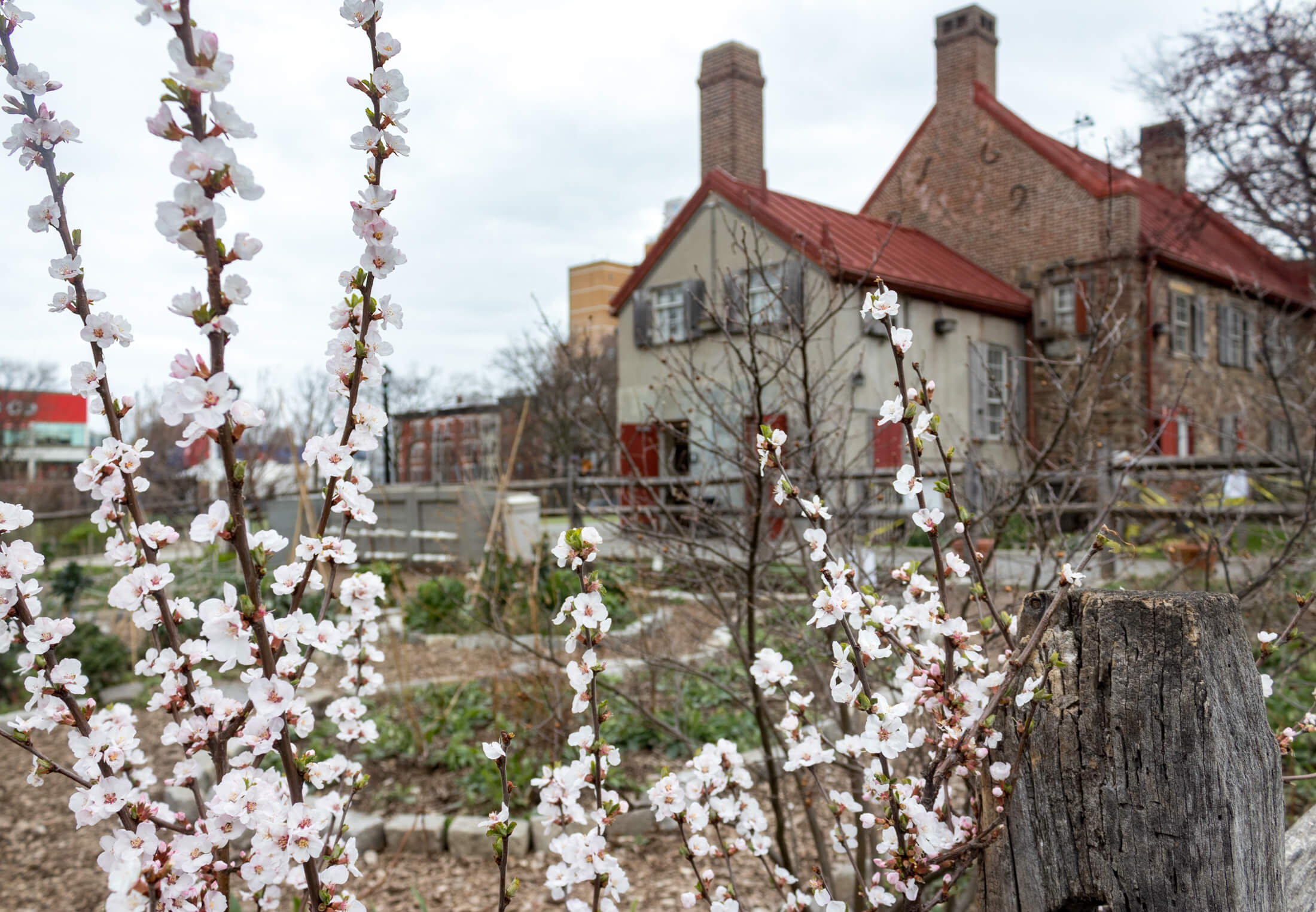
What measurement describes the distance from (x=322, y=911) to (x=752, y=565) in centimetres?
165

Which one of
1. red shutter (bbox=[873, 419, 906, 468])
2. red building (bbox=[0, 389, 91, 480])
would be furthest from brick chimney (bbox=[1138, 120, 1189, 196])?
red building (bbox=[0, 389, 91, 480])

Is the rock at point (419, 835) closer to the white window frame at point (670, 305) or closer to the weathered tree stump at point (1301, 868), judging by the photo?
the weathered tree stump at point (1301, 868)

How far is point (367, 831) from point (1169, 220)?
54.0 feet

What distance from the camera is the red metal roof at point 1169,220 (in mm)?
14492

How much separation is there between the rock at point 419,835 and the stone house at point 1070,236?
13223mm

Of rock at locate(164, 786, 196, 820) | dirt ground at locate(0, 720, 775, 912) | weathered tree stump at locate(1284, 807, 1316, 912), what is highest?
weathered tree stump at locate(1284, 807, 1316, 912)

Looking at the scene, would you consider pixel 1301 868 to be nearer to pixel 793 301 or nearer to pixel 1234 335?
pixel 793 301

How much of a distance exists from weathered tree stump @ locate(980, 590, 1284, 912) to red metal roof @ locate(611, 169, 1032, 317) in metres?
10.9

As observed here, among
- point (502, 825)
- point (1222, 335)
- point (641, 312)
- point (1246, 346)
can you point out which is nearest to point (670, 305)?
point (641, 312)

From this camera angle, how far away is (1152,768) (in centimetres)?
115

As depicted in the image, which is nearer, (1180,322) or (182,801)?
(182,801)

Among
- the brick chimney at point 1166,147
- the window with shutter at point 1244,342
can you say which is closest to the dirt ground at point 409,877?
the brick chimney at point 1166,147

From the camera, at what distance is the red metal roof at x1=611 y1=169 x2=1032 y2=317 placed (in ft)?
42.8

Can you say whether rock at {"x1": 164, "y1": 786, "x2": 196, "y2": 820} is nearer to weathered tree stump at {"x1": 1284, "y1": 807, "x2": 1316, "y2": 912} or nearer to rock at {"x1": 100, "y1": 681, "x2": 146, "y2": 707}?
rock at {"x1": 100, "y1": 681, "x2": 146, "y2": 707}
